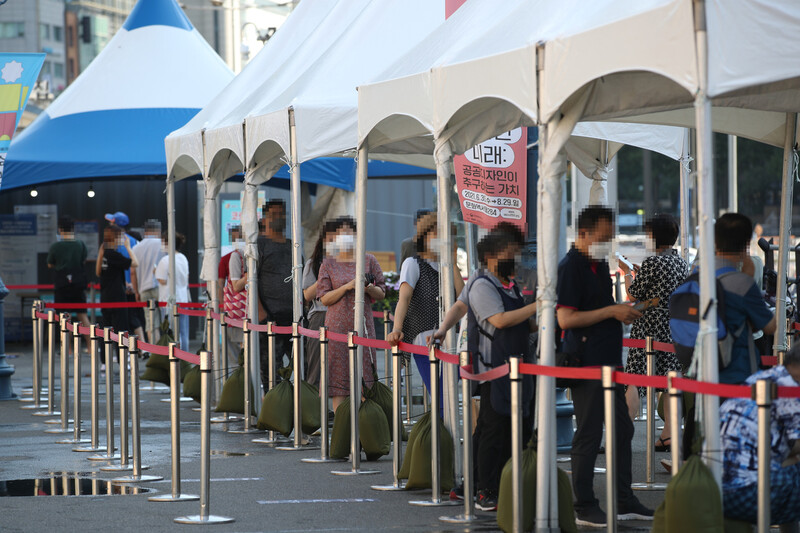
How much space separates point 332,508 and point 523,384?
1.52 meters

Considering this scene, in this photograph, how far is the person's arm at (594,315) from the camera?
6.92 m

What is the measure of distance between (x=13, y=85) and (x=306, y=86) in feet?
15.2

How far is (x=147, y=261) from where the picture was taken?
1775 cm

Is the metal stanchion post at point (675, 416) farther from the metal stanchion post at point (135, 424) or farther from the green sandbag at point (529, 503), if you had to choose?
the metal stanchion post at point (135, 424)

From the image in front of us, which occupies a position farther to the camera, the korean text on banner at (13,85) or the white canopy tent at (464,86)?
the korean text on banner at (13,85)

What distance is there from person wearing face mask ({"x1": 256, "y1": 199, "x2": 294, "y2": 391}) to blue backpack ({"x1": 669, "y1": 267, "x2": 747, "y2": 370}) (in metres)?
6.16

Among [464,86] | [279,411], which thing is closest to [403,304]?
[279,411]

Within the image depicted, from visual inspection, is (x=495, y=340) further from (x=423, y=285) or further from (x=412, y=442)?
(x=423, y=285)

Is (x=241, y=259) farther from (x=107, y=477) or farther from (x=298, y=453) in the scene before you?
(x=107, y=477)

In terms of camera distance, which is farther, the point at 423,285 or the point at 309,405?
the point at 309,405

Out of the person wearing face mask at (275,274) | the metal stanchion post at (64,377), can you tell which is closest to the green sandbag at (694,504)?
the person wearing face mask at (275,274)

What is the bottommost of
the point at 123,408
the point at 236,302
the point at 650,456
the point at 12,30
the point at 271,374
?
the point at 650,456

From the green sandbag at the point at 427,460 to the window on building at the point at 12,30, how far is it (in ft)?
187

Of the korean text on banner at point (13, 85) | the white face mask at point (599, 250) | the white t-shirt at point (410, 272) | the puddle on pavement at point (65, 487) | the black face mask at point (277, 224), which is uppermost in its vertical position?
the korean text on banner at point (13, 85)
